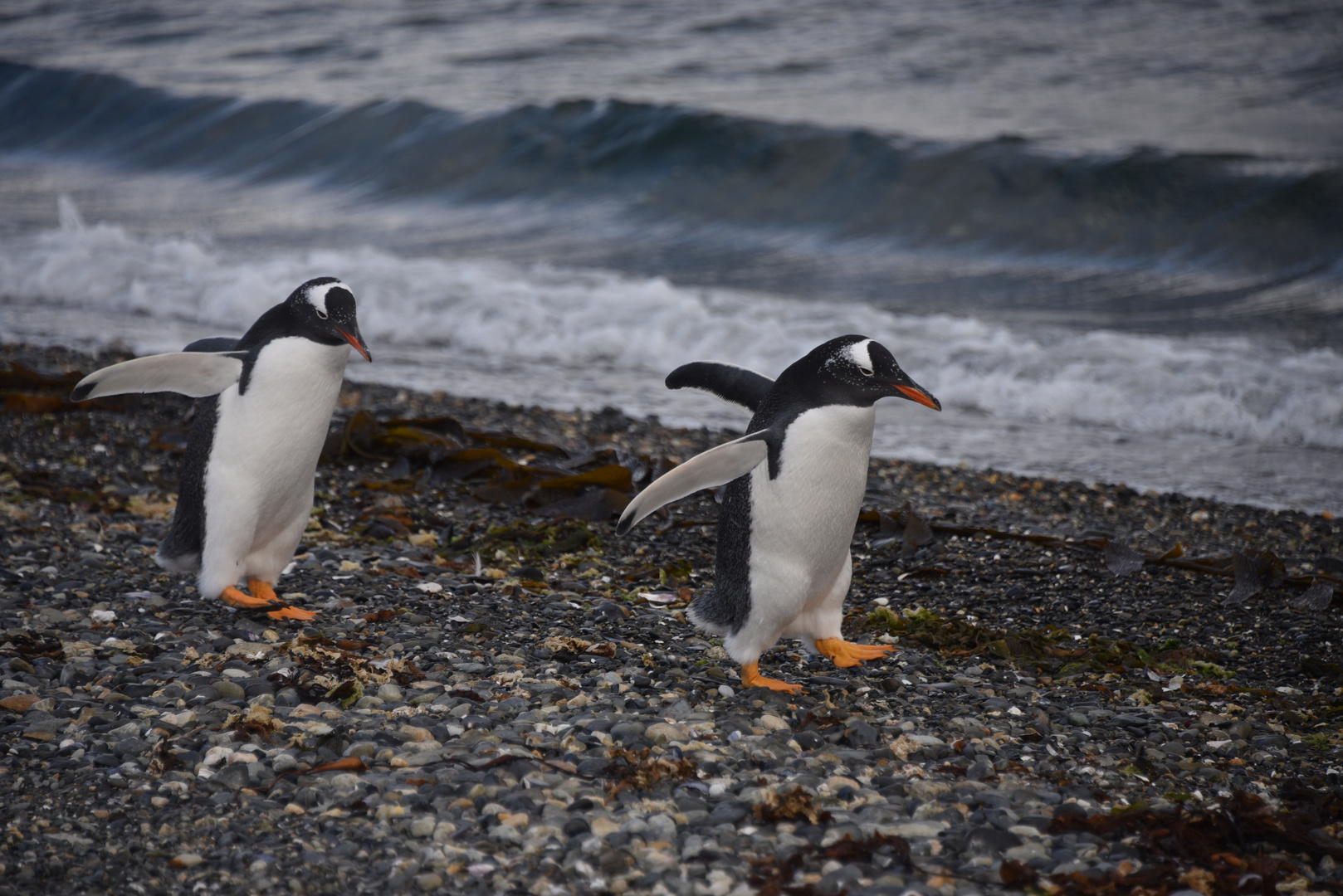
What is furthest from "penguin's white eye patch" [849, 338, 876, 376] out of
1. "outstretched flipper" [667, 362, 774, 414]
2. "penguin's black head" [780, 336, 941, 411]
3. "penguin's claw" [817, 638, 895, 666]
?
"penguin's claw" [817, 638, 895, 666]

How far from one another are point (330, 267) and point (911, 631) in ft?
29.6

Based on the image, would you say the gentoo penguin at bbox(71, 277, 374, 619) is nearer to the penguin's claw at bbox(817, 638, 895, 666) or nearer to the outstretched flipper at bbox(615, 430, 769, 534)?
the outstretched flipper at bbox(615, 430, 769, 534)

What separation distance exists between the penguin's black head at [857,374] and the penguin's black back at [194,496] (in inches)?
75.2

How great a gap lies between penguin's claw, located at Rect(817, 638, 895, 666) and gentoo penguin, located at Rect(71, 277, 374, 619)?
1.63m

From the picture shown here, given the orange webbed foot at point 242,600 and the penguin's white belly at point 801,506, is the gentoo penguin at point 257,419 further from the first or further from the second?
the penguin's white belly at point 801,506

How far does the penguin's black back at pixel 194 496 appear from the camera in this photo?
342 centimetres

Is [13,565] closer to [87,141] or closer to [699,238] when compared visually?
[699,238]

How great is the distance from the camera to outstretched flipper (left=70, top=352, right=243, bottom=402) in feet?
10.4

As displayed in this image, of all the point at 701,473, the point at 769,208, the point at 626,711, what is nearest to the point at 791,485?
the point at 701,473

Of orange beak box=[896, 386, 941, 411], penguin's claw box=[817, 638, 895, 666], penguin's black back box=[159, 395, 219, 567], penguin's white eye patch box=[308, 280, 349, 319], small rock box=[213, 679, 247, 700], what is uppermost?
penguin's white eye patch box=[308, 280, 349, 319]

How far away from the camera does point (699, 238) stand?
12.7m

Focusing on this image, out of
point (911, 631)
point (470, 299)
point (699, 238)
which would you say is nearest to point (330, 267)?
point (470, 299)

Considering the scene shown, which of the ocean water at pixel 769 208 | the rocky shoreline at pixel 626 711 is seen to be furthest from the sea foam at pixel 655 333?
the rocky shoreline at pixel 626 711

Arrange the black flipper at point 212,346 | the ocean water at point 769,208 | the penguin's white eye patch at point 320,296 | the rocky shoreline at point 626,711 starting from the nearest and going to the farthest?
the rocky shoreline at point 626,711 → the penguin's white eye patch at point 320,296 → the black flipper at point 212,346 → the ocean water at point 769,208
